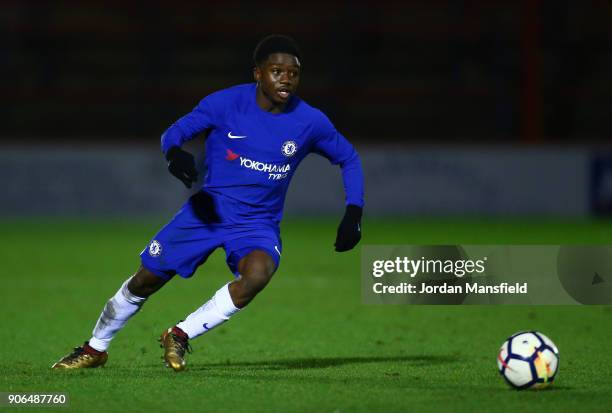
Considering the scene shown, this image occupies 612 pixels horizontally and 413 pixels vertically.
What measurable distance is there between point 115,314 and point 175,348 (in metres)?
0.52

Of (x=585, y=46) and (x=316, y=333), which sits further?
(x=585, y=46)

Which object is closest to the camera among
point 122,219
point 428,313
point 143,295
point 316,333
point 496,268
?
point 143,295

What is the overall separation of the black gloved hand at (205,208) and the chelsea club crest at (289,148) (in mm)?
505

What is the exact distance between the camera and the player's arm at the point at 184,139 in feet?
19.3

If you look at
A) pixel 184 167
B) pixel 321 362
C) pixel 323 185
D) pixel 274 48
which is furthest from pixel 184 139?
pixel 323 185

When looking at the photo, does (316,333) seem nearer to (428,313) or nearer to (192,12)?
(428,313)

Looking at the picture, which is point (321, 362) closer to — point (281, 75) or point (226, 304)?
point (226, 304)

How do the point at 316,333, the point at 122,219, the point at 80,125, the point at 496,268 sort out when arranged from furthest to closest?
the point at 80,125
the point at 122,219
the point at 316,333
the point at 496,268

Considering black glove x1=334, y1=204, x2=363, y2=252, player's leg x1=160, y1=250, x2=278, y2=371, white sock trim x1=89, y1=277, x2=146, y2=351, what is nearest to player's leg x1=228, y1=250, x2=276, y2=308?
player's leg x1=160, y1=250, x2=278, y2=371

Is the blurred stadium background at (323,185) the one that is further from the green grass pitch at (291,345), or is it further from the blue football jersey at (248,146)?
the blue football jersey at (248,146)

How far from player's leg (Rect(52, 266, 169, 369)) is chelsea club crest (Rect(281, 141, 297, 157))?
1018 millimetres

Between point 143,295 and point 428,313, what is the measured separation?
392 cm

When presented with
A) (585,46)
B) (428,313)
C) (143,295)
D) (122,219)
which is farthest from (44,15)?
(143,295)

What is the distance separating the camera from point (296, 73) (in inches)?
248
